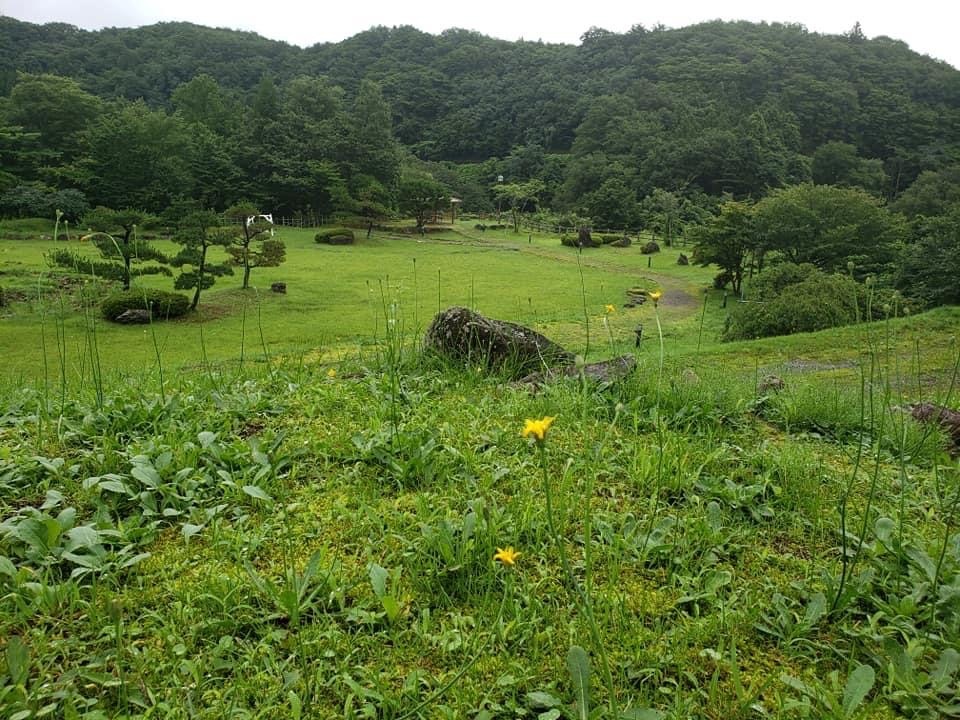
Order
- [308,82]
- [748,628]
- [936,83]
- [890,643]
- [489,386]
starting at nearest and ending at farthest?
1. [890,643]
2. [748,628]
3. [489,386]
4. [308,82]
5. [936,83]

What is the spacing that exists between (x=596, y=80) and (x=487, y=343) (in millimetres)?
69299

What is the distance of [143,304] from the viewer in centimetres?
1320

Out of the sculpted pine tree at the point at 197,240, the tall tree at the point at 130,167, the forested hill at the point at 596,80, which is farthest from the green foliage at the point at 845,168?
the sculpted pine tree at the point at 197,240

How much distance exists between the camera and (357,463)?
232cm

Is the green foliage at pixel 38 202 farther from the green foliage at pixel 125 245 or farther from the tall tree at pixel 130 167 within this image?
the green foliage at pixel 125 245

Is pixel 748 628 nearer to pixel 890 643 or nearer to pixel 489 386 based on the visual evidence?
pixel 890 643

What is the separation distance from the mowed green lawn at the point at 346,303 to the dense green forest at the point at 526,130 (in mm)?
3841

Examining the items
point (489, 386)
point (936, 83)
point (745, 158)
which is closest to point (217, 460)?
point (489, 386)

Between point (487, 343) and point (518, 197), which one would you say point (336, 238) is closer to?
point (518, 197)

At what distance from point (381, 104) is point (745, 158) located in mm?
24874

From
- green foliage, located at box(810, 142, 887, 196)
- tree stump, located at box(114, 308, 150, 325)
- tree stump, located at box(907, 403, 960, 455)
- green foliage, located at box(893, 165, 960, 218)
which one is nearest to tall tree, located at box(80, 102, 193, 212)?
tree stump, located at box(114, 308, 150, 325)

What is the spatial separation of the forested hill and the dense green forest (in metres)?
0.25

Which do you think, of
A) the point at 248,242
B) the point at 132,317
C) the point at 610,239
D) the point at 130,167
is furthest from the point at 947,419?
the point at 130,167

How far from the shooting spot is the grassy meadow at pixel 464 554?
52.9 inches
